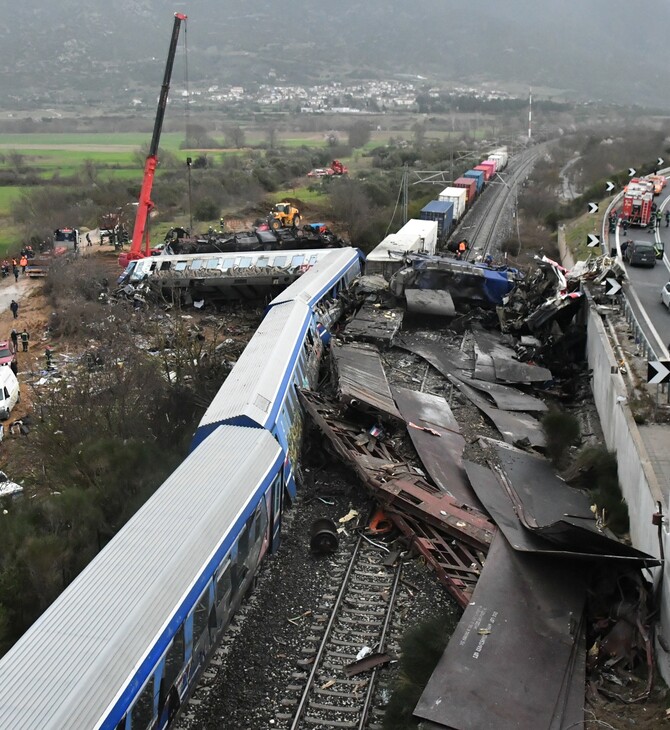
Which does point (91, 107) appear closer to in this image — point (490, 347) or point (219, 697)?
point (490, 347)

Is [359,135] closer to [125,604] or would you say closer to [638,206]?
[638,206]

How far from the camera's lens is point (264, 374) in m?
15.5

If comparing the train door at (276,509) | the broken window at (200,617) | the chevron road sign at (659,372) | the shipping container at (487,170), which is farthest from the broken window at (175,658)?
the shipping container at (487,170)

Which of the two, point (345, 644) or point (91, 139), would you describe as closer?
point (345, 644)

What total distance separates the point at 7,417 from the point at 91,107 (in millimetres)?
177510

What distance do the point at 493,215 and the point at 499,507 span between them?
40.1 metres

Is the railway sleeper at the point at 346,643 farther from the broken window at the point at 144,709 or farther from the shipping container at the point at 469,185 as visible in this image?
the shipping container at the point at 469,185

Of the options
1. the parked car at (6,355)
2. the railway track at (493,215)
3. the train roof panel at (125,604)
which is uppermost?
the train roof panel at (125,604)

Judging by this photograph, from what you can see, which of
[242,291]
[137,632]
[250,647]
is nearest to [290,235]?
[242,291]

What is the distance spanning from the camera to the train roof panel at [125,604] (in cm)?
718

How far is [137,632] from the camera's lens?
26.5 ft

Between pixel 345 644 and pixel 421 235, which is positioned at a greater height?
pixel 421 235

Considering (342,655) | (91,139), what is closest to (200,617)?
(342,655)

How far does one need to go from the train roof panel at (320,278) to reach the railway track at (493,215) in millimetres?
11087
